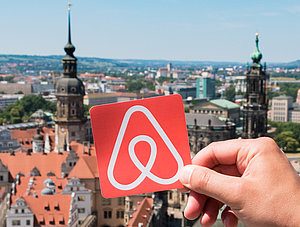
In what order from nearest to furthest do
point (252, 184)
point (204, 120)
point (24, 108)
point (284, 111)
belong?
point (252, 184)
point (204, 120)
point (284, 111)
point (24, 108)

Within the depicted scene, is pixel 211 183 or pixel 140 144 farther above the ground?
pixel 140 144

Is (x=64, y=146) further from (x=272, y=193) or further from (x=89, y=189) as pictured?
(x=272, y=193)

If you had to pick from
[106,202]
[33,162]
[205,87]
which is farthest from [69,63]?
[205,87]

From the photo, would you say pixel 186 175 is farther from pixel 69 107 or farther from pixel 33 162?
pixel 69 107

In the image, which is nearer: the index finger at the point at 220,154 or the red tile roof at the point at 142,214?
the index finger at the point at 220,154

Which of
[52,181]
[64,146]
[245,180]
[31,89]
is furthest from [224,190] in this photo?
[31,89]

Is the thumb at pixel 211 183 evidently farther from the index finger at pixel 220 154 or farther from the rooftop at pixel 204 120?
the rooftop at pixel 204 120

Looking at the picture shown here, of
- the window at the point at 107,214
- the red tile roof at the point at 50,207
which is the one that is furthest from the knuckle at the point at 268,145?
the window at the point at 107,214
